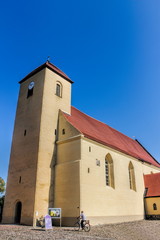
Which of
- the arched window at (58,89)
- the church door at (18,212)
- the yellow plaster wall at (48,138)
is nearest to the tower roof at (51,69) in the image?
the yellow plaster wall at (48,138)

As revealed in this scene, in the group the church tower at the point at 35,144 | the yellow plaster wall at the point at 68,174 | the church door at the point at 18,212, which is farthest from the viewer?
the church door at the point at 18,212

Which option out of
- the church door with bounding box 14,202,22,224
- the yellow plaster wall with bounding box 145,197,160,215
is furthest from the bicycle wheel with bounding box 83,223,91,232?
the yellow plaster wall with bounding box 145,197,160,215

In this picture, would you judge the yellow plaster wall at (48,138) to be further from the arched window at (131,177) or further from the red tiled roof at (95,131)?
the arched window at (131,177)

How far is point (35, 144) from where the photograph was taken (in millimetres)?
18797

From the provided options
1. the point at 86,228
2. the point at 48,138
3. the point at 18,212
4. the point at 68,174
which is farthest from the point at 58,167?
the point at 86,228

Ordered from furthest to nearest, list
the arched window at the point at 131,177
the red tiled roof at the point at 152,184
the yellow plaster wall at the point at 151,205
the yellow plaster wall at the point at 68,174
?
the red tiled roof at the point at 152,184
the arched window at the point at 131,177
the yellow plaster wall at the point at 151,205
the yellow plaster wall at the point at 68,174

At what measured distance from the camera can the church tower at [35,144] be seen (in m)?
17.2

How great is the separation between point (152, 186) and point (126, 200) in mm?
5846

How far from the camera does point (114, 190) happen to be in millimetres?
20094

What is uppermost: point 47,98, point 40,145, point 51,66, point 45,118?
point 51,66

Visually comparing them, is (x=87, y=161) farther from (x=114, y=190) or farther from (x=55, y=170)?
(x=114, y=190)

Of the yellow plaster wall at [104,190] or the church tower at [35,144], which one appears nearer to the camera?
the yellow plaster wall at [104,190]

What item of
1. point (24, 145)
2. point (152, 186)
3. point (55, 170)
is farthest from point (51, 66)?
point (152, 186)

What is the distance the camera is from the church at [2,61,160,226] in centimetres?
1694
